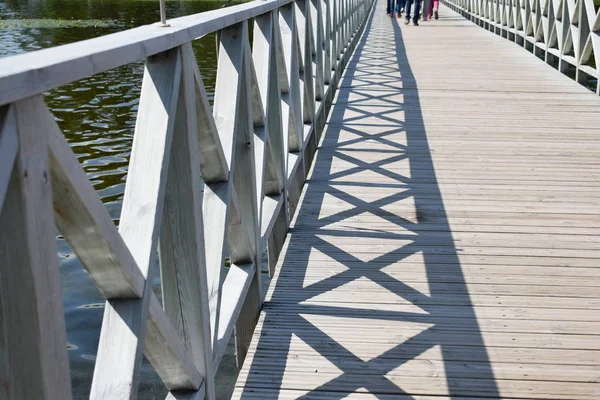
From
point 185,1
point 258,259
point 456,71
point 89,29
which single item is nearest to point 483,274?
point 258,259

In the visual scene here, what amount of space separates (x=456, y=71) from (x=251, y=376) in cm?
719

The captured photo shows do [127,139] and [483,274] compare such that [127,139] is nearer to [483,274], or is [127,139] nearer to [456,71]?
[456,71]

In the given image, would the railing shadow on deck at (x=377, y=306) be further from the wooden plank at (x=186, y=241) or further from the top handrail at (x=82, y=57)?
the top handrail at (x=82, y=57)

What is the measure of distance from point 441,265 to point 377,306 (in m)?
0.50

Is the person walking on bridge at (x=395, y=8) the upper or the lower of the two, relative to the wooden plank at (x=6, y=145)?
lower

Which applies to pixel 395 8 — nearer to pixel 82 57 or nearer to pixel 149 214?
pixel 149 214

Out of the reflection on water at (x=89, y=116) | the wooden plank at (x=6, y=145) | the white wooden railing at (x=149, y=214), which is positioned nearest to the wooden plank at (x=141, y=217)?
the white wooden railing at (x=149, y=214)

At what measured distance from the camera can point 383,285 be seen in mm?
3203

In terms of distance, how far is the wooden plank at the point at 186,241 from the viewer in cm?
184

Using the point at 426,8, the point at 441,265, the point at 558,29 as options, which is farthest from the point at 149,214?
the point at 426,8

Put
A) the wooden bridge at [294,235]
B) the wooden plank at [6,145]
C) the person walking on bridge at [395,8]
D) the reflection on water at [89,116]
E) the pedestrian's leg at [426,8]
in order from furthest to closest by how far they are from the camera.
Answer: the person walking on bridge at [395,8], the pedestrian's leg at [426,8], the reflection on water at [89,116], the wooden bridge at [294,235], the wooden plank at [6,145]

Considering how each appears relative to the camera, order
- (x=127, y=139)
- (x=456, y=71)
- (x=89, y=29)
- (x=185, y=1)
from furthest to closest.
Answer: (x=185, y=1)
(x=89, y=29)
(x=127, y=139)
(x=456, y=71)

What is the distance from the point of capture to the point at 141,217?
156cm

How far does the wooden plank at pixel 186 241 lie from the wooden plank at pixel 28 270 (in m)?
0.75
